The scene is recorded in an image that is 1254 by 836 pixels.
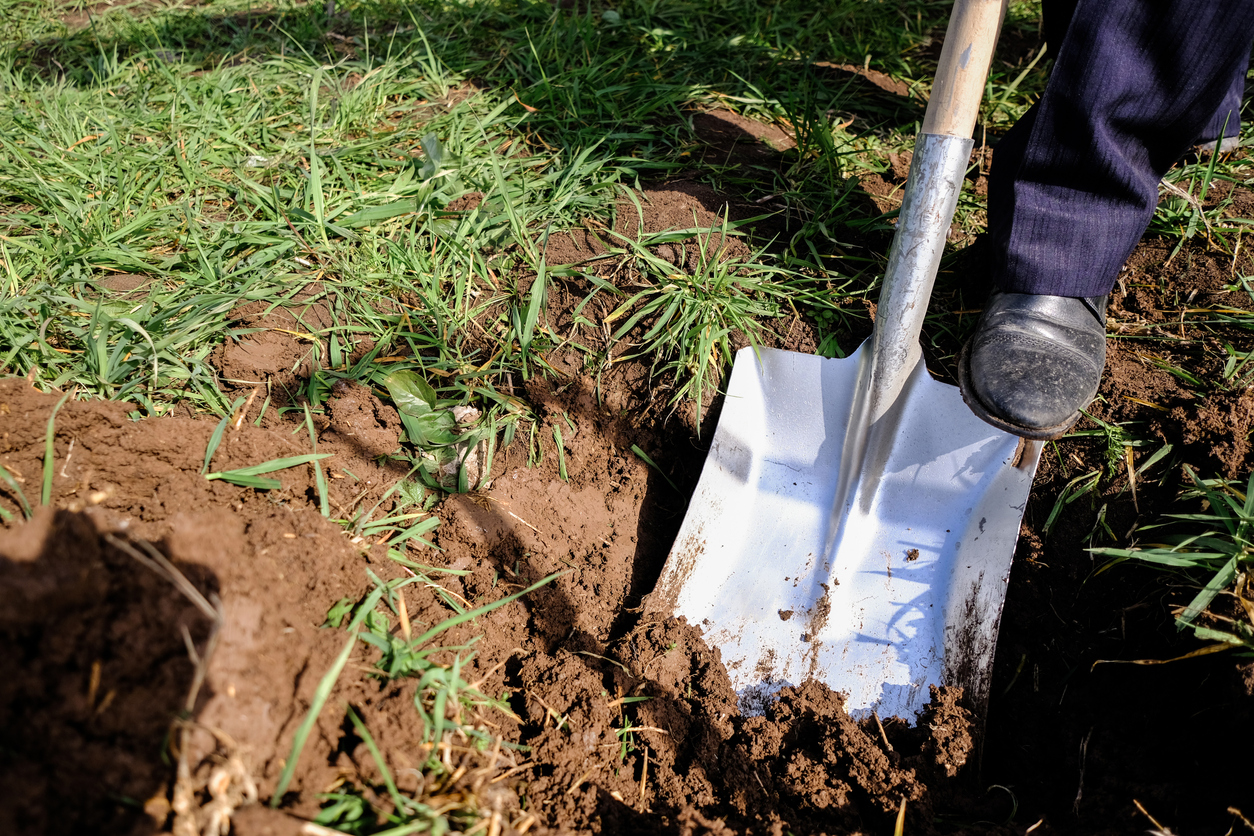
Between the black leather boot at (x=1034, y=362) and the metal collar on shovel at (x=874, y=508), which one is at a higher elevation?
the black leather boot at (x=1034, y=362)

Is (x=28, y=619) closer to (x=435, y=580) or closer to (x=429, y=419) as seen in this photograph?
(x=435, y=580)

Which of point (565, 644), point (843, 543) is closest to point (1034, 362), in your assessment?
point (843, 543)

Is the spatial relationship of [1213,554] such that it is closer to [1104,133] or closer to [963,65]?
[1104,133]

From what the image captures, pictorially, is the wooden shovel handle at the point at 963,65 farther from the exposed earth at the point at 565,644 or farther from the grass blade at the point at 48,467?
the grass blade at the point at 48,467

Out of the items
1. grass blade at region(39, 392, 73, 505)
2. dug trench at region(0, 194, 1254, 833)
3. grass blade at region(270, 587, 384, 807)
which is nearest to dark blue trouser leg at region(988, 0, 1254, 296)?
dug trench at region(0, 194, 1254, 833)

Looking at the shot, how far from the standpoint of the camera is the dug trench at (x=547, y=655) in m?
0.97

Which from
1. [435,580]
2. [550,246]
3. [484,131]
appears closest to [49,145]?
[484,131]

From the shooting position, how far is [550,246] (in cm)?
202

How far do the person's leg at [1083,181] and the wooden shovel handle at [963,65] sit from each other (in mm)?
222

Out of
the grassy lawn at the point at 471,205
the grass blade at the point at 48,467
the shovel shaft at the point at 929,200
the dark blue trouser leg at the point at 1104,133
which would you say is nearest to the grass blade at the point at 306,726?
the grassy lawn at the point at 471,205

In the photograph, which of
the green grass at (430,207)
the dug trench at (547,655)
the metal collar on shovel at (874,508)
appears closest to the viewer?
the dug trench at (547,655)

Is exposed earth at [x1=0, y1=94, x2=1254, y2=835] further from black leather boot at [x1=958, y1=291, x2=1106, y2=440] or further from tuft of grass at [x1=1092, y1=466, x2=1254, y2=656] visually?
black leather boot at [x1=958, y1=291, x2=1106, y2=440]

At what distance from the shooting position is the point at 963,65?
144cm

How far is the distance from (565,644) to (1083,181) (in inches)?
59.7
